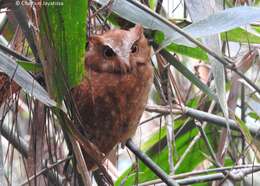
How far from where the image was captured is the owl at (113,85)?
1031mm

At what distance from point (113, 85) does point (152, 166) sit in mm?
151

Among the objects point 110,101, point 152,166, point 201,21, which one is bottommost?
point 152,166

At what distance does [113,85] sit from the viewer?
3.48 ft

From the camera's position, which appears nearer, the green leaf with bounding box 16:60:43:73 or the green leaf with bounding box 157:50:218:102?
the green leaf with bounding box 16:60:43:73

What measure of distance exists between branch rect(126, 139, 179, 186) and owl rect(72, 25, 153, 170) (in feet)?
0.16

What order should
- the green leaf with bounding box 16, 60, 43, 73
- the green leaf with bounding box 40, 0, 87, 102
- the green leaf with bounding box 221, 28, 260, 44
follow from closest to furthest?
the green leaf with bounding box 40, 0, 87, 102, the green leaf with bounding box 16, 60, 43, 73, the green leaf with bounding box 221, 28, 260, 44

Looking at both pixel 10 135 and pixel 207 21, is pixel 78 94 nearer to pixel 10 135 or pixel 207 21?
pixel 10 135

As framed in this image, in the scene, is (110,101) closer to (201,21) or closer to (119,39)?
(119,39)

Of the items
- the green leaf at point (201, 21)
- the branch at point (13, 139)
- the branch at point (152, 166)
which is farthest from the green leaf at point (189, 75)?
the branch at point (13, 139)

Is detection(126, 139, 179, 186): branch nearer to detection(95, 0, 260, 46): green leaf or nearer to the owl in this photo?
the owl

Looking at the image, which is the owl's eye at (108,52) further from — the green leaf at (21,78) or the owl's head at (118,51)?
the green leaf at (21,78)

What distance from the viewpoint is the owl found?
1.03 meters

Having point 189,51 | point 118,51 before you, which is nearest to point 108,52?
point 118,51

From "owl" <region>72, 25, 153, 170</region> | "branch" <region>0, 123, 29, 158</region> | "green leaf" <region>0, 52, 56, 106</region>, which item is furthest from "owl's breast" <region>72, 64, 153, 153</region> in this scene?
"green leaf" <region>0, 52, 56, 106</region>
